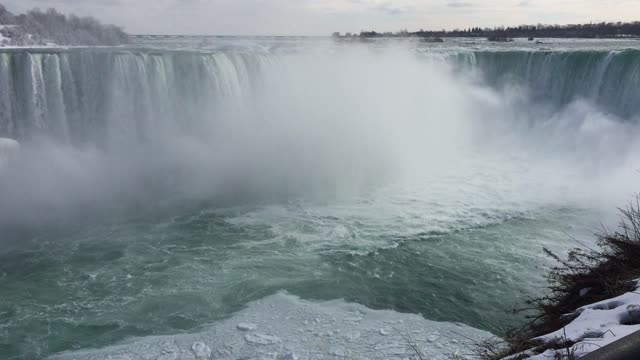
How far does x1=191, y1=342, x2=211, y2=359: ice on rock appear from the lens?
553cm

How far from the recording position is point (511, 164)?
15.8 meters

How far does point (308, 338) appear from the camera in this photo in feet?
19.2

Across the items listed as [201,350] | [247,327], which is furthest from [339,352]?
[201,350]

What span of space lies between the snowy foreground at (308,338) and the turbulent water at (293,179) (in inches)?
9.9

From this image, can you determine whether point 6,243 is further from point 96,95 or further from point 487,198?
point 487,198

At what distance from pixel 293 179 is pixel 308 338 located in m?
7.68

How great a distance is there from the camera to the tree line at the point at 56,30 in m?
34.1

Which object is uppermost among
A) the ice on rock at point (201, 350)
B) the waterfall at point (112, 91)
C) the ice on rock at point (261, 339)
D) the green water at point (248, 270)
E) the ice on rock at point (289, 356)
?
the waterfall at point (112, 91)

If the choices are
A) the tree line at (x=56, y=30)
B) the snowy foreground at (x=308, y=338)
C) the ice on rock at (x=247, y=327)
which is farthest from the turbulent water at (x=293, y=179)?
the tree line at (x=56, y=30)

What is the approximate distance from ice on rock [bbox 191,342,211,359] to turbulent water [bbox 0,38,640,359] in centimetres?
57

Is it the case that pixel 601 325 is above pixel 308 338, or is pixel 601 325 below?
above

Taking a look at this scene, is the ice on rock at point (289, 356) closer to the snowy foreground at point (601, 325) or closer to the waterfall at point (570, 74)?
the snowy foreground at point (601, 325)

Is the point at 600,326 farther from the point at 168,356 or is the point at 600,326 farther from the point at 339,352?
the point at 168,356

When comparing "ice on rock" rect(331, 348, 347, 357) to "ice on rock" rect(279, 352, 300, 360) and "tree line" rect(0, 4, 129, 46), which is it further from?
"tree line" rect(0, 4, 129, 46)
